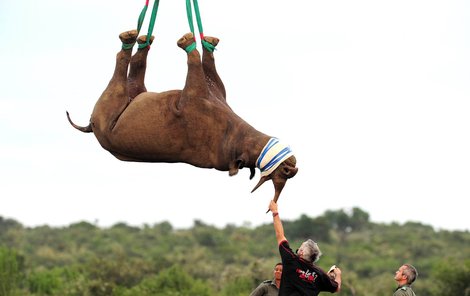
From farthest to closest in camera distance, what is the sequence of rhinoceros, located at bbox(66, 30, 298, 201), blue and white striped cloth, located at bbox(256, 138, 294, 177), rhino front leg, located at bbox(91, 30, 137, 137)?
rhino front leg, located at bbox(91, 30, 137, 137) < rhinoceros, located at bbox(66, 30, 298, 201) < blue and white striped cloth, located at bbox(256, 138, 294, 177)

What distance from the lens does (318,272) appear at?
9.84 m

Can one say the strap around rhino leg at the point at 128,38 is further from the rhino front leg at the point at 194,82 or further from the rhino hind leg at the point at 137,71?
the rhino front leg at the point at 194,82

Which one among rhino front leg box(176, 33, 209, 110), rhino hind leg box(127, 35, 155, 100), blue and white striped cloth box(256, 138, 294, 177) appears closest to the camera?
blue and white striped cloth box(256, 138, 294, 177)

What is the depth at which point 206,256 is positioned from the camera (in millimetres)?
64125

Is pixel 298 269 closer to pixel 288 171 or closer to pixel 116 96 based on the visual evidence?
pixel 288 171

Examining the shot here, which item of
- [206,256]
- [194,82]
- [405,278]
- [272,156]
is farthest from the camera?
[206,256]

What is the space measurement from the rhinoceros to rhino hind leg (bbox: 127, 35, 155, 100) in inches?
5.4

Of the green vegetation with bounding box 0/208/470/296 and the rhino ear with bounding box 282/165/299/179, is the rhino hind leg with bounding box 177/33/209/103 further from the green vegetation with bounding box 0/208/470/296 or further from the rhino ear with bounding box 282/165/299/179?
the green vegetation with bounding box 0/208/470/296

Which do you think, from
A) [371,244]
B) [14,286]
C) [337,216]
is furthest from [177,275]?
[337,216]

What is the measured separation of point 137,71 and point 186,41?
0.79 metres

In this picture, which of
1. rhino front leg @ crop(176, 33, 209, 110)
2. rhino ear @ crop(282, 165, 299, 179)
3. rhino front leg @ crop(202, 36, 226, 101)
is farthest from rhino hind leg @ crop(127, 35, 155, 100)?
rhino ear @ crop(282, 165, 299, 179)

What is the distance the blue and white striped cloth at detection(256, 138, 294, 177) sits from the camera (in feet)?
30.6

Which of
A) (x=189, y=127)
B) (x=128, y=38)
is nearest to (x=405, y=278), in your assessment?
(x=189, y=127)

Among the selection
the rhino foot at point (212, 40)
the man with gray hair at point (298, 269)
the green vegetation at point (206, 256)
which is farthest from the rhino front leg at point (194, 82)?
the green vegetation at point (206, 256)
